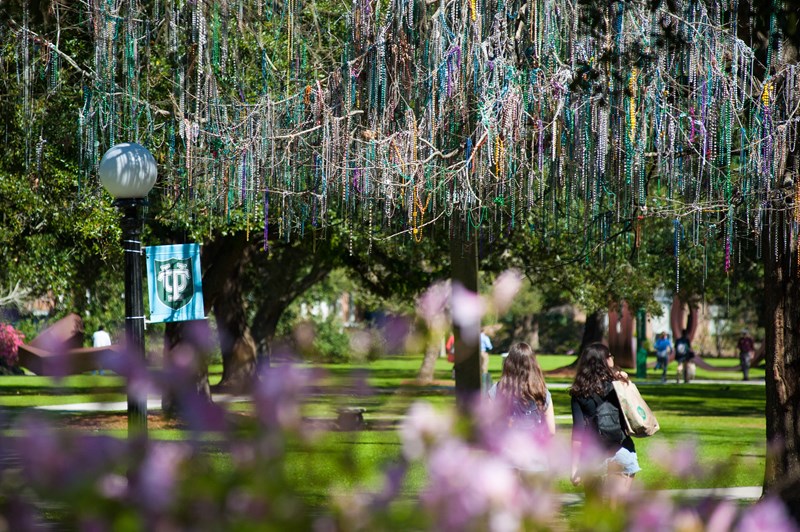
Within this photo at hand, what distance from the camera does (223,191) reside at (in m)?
9.23

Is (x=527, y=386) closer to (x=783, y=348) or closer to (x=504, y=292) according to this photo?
(x=783, y=348)

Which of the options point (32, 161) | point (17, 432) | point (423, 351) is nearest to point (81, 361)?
point (17, 432)

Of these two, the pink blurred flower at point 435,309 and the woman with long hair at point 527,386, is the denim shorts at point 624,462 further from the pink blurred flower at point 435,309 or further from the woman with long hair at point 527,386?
the pink blurred flower at point 435,309

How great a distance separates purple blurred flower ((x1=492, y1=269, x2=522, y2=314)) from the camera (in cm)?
205

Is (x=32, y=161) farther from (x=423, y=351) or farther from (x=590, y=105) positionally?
(x=423, y=351)

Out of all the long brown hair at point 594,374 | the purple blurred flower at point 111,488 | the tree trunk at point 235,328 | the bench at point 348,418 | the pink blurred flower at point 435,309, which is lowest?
the tree trunk at point 235,328

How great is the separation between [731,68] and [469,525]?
6.96 meters

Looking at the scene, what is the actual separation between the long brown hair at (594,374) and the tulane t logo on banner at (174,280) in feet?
12.1

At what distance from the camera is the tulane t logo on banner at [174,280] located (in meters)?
10.6

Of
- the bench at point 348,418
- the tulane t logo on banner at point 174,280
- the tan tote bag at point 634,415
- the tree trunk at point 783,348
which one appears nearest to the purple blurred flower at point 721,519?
the bench at point 348,418

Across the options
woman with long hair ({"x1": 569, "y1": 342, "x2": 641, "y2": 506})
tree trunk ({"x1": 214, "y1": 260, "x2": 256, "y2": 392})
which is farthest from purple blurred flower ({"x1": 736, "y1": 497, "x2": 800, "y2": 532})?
tree trunk ({"x1": 214, "y1": 260, "x2": 256, "y2": 392})

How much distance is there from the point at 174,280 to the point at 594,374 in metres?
4.40

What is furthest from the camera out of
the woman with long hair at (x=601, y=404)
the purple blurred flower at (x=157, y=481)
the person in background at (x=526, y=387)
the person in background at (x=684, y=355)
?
the person in background at (x=684, y=355)

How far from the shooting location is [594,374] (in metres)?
8.27
